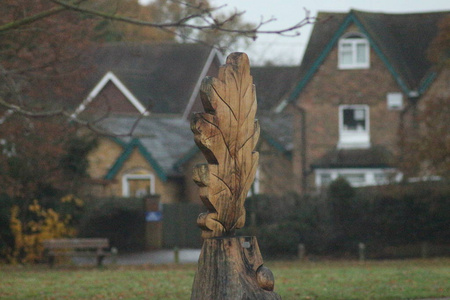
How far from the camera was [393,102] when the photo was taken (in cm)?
3616

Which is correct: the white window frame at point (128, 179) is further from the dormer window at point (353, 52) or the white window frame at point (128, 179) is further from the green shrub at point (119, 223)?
the dormer window at point (353, 52)

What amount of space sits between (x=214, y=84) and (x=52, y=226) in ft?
61.9

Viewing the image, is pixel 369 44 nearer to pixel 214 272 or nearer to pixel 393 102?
pixel 393 102

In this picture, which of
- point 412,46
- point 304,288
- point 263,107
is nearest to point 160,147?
point 263,107

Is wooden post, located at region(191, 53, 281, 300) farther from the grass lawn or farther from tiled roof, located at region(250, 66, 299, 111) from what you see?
tiled roof, located at region(250, 66, 299, 111)

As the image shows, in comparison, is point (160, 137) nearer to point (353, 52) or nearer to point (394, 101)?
point (353, 52)

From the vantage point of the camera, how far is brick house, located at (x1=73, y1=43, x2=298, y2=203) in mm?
37375

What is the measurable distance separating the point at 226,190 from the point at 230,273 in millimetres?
773

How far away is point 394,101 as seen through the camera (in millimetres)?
36125

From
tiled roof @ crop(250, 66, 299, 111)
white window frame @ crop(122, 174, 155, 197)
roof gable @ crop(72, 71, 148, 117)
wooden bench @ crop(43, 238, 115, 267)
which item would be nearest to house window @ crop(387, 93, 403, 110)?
tiled roof @ crop(250, 66, 299, 111)

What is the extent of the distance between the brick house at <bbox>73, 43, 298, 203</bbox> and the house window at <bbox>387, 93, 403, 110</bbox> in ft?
15.7

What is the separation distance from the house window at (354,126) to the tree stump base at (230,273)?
29222 millimetres

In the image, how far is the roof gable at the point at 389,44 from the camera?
35938 millimetres

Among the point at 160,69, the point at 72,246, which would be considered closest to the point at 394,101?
the point at 72,246
